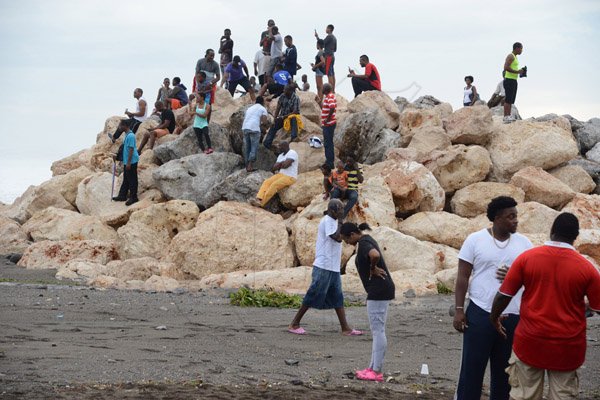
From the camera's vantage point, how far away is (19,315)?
11.5 m

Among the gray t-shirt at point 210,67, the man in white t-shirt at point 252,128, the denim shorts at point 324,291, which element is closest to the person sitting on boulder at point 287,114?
the man in white t-shirt at point 252,128

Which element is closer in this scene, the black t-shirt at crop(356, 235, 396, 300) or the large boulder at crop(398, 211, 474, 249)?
the black t-shirt at crop(356, 235, 396, 300)

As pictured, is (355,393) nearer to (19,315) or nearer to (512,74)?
(19,315)

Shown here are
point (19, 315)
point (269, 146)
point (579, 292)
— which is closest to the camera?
point (579, 292)

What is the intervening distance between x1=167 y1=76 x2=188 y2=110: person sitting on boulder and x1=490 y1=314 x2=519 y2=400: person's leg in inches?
809

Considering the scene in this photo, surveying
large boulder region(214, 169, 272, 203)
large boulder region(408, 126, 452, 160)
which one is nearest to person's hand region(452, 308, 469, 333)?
large boulder region(214, 169, 272, 203)

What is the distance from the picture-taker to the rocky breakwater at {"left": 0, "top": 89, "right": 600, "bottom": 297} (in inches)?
656

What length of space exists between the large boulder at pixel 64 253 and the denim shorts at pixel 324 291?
858 cm

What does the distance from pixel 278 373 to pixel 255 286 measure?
675 centimetres

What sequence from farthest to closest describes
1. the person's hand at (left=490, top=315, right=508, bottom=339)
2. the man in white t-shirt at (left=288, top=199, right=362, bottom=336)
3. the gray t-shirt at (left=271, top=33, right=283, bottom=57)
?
1. the gray t-shirt at (left=271, top=33, right=283, bottom=57)
2. the man in white t-shirt at (left=288, top=199, right=362, bottom=336)
3. the person's hand at (left=490, top=315, right=508, bottom=339)

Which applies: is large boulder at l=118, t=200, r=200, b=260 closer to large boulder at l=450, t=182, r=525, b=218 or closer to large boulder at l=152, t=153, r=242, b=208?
large boulder at l=152, t=153, r=242, b=208

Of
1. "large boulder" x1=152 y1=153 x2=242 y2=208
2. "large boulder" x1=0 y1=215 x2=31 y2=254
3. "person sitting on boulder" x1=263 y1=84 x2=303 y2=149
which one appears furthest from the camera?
"large boulder" x1=152 y1=153 x2=242 y2=208

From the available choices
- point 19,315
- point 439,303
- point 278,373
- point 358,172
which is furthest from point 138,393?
point 358,172

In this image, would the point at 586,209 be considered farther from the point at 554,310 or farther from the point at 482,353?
the point at 554,310
